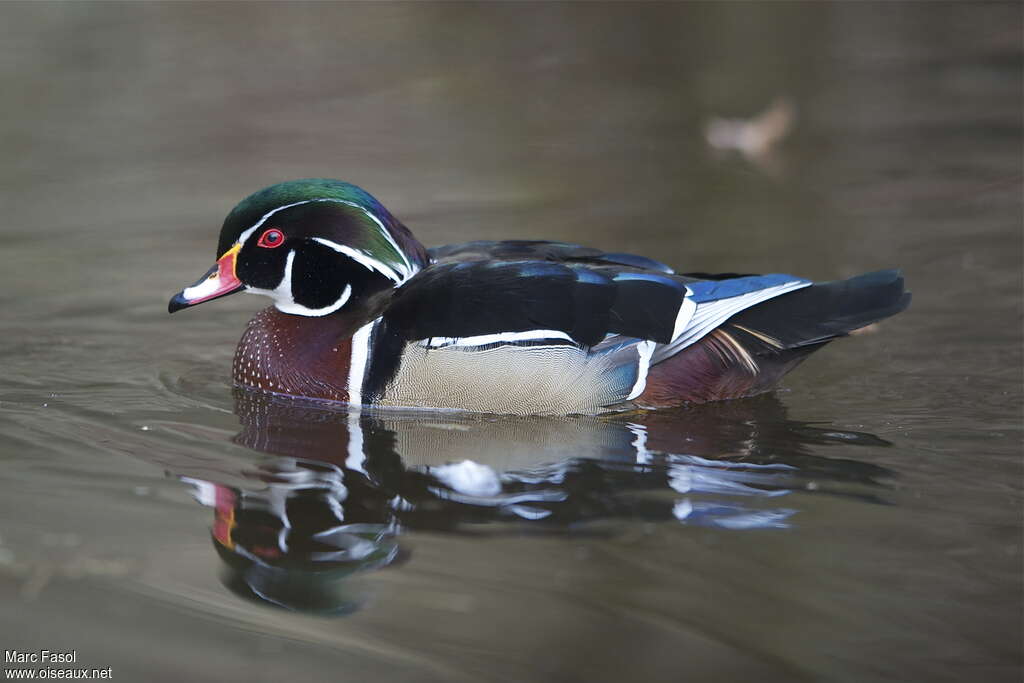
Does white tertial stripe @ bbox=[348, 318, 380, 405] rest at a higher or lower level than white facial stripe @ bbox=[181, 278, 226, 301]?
lower

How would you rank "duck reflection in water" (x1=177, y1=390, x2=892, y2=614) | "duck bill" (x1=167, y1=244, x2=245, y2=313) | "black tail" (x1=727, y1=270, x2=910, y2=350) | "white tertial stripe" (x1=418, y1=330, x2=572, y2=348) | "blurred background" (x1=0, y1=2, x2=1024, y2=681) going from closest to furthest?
"blurred background" (x1=0, y1=2, x2=1024, y2=681) < "duck reflection in water" (x1=177, y1=390, x2=892, y2=614) < "white tertial stripe" (x1=418, y1=330, x2=572, y2=348) < "black tail" (x1=727, y1=270, x2=910, y2=350) < "duck bill" (x1=167, y1=244, x2=245, y2=313)

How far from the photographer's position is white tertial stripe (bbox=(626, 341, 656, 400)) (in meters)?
5.59

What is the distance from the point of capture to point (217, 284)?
586cm

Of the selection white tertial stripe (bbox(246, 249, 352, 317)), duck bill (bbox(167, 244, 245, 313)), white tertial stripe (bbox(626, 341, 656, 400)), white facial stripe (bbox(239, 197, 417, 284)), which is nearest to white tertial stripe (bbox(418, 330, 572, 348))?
white tertial stripe (bbox(626, 341, 656, 400))

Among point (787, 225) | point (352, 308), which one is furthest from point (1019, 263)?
point (352, 308)

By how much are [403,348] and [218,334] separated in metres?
1.83

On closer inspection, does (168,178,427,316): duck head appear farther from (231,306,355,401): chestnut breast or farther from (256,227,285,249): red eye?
(231,306,355,401): chestnut breast

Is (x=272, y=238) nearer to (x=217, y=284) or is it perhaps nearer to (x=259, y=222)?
(x=259, y=222)

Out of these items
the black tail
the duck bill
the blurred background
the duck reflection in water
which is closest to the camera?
the blurred background

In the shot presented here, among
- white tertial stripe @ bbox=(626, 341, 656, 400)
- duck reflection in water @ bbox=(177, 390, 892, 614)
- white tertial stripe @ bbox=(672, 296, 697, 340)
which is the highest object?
white tertial stripe @ bbox=(672, 296, 697, 340)

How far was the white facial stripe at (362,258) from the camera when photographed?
5758 millimetres

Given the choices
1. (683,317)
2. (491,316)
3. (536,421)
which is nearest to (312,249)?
(491,316)

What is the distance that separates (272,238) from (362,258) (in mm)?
419

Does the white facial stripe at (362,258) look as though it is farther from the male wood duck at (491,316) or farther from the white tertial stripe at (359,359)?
the white tertial stripe at (359,359)
